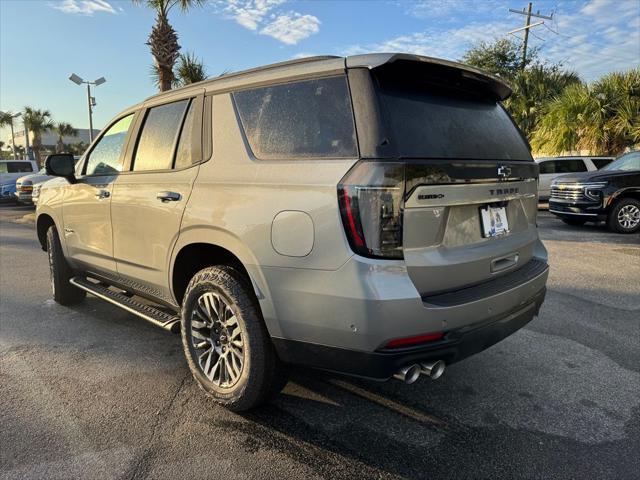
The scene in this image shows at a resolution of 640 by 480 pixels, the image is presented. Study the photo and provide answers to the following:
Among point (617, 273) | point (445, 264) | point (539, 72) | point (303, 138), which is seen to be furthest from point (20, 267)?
point (539, 72)

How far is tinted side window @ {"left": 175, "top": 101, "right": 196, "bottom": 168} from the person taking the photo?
3.11 metres

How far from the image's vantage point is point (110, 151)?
409 centimetres

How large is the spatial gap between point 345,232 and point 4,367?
2.92m

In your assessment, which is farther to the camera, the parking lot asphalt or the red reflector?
the parking lot asphalt

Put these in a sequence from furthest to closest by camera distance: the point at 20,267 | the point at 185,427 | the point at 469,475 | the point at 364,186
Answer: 1. the point at 20,267
2. the point at 185,427
3. the point at 469,475
4. the point at 364,186

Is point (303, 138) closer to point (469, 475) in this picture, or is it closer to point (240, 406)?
point (240, 406)

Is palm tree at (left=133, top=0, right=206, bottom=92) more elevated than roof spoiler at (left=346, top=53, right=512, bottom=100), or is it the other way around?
palm tree at (left=133, top=0, right=206, bottom=92)

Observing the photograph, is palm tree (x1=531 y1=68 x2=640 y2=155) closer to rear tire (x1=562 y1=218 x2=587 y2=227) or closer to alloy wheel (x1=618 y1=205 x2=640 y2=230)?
rear tire (x1=562 y1=218 x2=587 y2=227)

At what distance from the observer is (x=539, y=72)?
22984mm

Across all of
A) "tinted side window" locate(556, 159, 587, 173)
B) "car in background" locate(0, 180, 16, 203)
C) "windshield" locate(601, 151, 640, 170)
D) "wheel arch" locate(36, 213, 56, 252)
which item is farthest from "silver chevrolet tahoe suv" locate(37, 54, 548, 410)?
"car in background" locate(0, 180, 16, 203)

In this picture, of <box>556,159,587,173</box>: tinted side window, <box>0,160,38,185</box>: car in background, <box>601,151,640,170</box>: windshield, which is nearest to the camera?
<box>601,151,640,170</box>: windshield

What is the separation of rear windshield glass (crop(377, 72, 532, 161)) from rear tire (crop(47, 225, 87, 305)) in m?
3.85

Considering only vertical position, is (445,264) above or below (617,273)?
above

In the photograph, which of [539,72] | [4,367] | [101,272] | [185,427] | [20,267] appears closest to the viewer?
[185,427]
